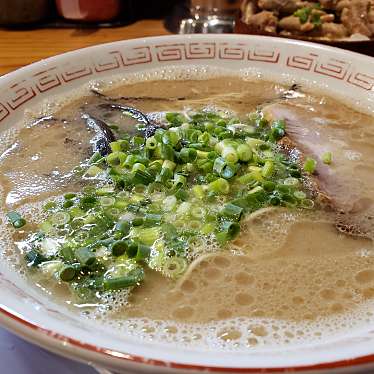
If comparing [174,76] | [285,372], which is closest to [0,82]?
[174,76]

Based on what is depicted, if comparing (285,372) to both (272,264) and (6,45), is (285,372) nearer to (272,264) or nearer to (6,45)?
(272,264)

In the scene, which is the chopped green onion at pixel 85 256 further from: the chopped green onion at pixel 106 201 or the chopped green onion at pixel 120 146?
the chopped green onion at pixel 120 146

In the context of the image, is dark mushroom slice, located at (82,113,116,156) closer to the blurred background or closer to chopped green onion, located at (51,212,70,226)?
chopped green onion, located at (51,212,70,226)

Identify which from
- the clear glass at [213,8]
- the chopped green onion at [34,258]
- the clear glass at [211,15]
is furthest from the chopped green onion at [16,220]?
the clear glass at [213,8]

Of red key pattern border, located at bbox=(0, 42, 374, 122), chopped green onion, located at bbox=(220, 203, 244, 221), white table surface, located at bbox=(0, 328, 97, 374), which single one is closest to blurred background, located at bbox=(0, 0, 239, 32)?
red key pattern border, located at bbox=(0, 42, 374, 122)

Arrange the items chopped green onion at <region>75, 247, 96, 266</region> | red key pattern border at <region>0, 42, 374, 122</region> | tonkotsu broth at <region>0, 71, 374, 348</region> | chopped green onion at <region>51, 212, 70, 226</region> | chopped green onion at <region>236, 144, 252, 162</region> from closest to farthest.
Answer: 1. tonkotsu broth at <region>0, 71, 374, 348</region>
2. chopped green onion at <region>75, 247, 96, 266</region>
3. chopped green onion at <region>51, 212, 70, 226</region>
4. chopped green onion at <region>236, 144, 252, 162</region>
5. red key pattern border at <region>0, 42, 374, 122</region>

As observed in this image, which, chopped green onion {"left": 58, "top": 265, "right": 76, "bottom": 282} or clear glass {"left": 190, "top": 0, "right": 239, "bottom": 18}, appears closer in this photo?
chopped green onion {"left": 58, "top": 265, "right": 76, "bottom": 282}

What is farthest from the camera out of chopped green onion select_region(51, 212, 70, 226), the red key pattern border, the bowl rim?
the red key pattern border
